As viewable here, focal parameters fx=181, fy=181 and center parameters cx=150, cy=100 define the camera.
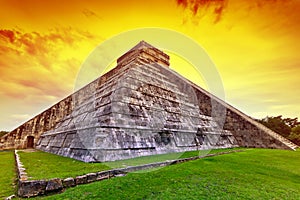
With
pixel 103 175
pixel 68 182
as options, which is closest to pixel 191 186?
pixel 103 175

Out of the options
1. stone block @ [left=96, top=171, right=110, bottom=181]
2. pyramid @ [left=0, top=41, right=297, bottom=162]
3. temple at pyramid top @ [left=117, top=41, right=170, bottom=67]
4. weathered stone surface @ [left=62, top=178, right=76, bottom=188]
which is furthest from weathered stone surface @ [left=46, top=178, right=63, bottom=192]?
temple at pyramid top @ [left=117, top=41, right=170, bottom=67]

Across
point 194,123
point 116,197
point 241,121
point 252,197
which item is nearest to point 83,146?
point 116,197

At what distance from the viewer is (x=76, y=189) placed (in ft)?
13.6

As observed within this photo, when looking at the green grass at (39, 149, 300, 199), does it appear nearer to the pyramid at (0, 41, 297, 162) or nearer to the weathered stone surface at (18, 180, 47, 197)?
the weathered stone surface at (18, 180, 47, 197)

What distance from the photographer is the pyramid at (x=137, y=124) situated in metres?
7.75

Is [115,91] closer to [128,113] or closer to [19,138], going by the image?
[128,113]

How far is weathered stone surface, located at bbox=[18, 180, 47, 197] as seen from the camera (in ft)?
12.8

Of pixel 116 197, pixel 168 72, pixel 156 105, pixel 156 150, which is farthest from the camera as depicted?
pixel 168 72

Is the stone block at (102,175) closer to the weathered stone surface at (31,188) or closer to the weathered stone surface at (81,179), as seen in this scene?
the weathered stone surface at (81,179)

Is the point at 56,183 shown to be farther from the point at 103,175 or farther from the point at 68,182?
the point at 103,175

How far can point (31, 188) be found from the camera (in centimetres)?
398

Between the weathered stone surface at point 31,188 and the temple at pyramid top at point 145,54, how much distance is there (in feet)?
41.8

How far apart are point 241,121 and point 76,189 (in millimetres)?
17103

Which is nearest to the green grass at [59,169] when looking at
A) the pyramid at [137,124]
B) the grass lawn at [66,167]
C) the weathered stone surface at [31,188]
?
the grass lawn at [66,167]
